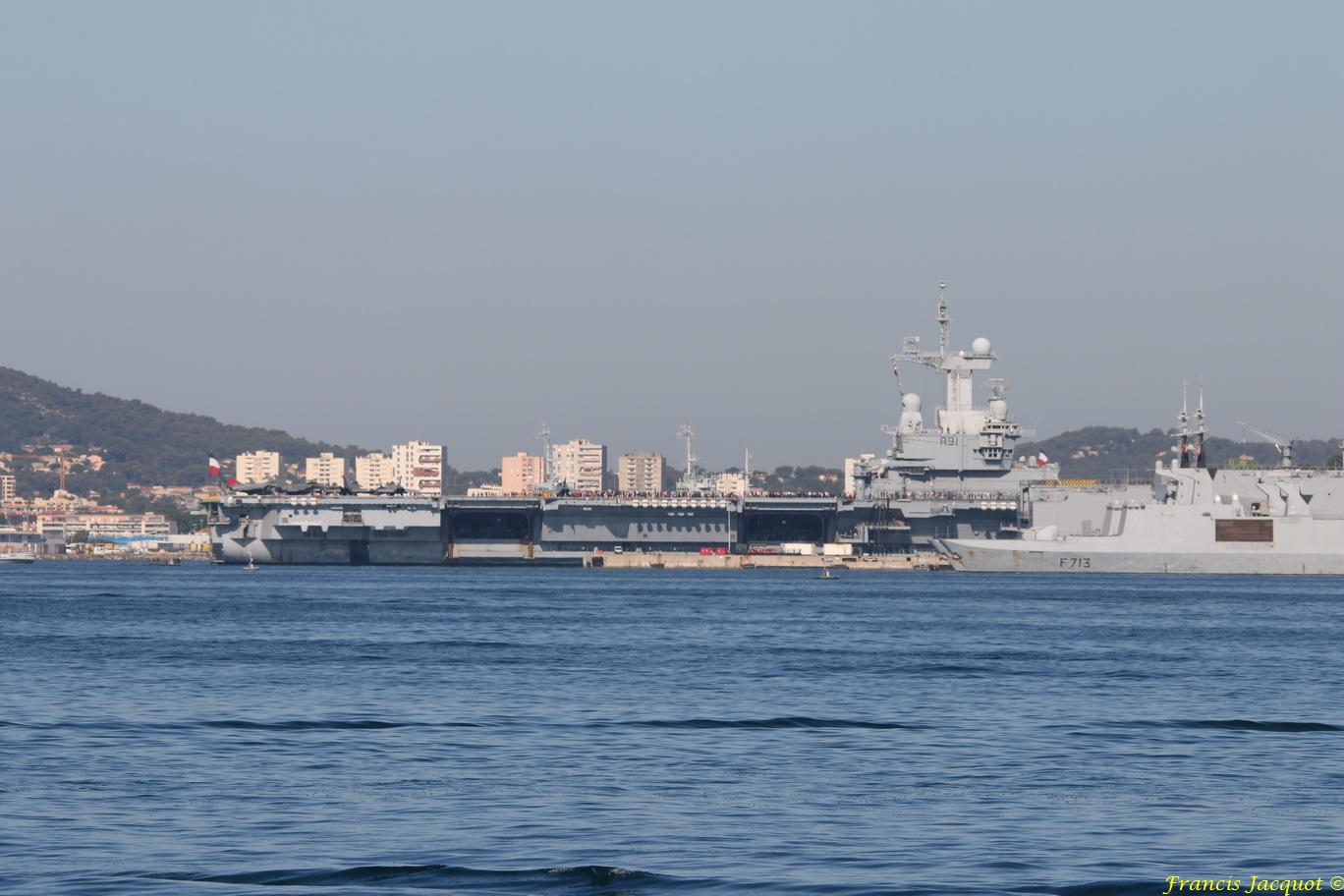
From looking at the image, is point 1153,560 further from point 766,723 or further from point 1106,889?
point 1106,889

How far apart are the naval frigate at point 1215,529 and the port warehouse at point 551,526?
8.67 metres

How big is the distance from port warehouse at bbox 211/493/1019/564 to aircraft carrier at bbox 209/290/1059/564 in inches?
2.0

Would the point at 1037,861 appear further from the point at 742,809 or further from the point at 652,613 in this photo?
the point at 652,613

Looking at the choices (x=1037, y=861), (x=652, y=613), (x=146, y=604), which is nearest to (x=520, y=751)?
(x=1037, y=861)

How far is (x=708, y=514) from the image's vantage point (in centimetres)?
9519

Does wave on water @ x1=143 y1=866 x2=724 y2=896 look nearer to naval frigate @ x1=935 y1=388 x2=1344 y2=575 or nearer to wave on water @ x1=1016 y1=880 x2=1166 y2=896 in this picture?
wave on water @ x1=1016 y1=880 x2=1166 y2=896

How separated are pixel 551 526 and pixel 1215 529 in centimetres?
3341

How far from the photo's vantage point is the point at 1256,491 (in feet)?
267

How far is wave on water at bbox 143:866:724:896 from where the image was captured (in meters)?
13.2

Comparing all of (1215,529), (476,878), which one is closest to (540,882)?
(476,878)

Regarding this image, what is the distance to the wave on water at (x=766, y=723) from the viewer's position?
2278 centimetres

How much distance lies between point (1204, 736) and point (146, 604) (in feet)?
135

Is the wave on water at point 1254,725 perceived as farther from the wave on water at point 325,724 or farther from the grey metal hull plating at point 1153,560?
the grey metal hull plating at point 1153,560

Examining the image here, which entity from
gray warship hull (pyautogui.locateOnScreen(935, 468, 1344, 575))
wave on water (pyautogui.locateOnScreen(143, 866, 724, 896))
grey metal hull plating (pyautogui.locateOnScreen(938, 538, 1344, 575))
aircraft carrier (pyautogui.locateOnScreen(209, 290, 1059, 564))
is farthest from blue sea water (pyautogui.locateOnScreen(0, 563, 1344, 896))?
aircraft carrier (pyautogui.locateOnScreen(209, 290, 1059, 564))
